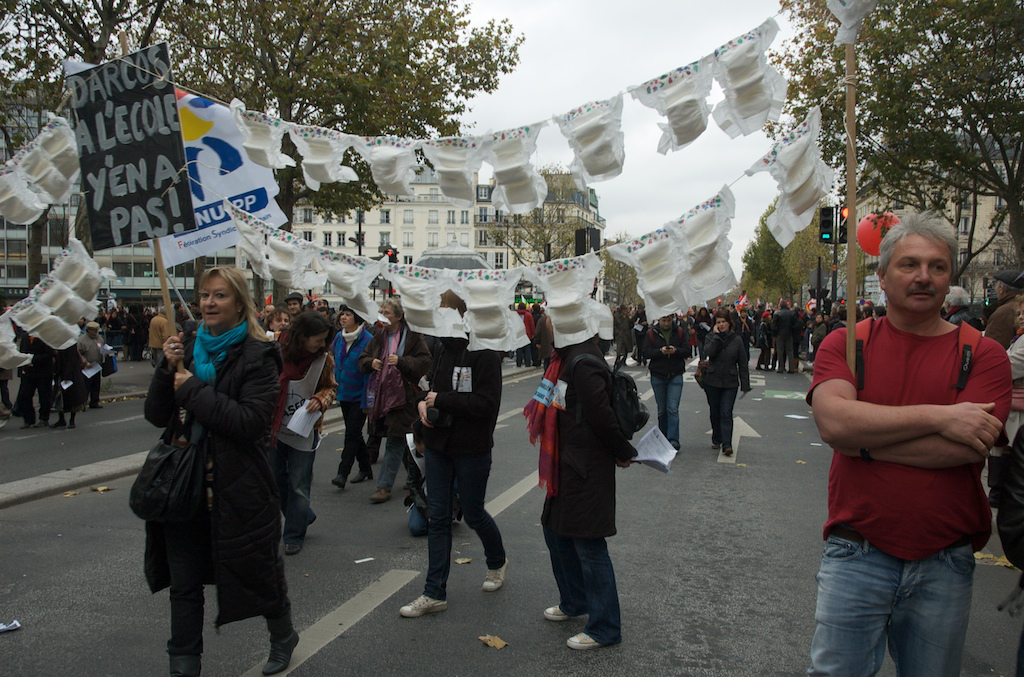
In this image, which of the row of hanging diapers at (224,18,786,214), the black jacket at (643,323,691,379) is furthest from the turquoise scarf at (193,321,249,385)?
the black jacket at (643,323,691,379)

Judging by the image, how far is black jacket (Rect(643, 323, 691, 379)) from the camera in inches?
404

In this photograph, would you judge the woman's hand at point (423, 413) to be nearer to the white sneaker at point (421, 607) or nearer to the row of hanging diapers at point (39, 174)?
the white sneaker at point (421, 607)

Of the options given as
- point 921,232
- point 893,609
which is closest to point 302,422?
point 893,609

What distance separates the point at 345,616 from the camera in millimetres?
4676

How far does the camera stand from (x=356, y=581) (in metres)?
5.31

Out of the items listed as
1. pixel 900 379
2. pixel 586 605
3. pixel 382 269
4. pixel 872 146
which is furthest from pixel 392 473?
pixel 872 146

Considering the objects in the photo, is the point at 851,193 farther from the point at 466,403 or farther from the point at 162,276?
the point at 162,276

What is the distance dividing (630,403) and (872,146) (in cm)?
1609

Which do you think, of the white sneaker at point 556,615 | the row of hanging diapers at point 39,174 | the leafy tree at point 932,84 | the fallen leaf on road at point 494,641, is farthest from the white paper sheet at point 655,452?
the leafy tree at point 932,84

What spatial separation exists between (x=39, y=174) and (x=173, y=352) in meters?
2.14

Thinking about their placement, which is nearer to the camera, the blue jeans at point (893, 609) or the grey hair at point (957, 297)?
the blue jeans at point (893, 609)

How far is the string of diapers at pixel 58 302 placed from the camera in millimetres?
4703

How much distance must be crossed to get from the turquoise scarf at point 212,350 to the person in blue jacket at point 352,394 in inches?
170

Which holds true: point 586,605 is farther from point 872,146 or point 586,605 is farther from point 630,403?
point 872,146
